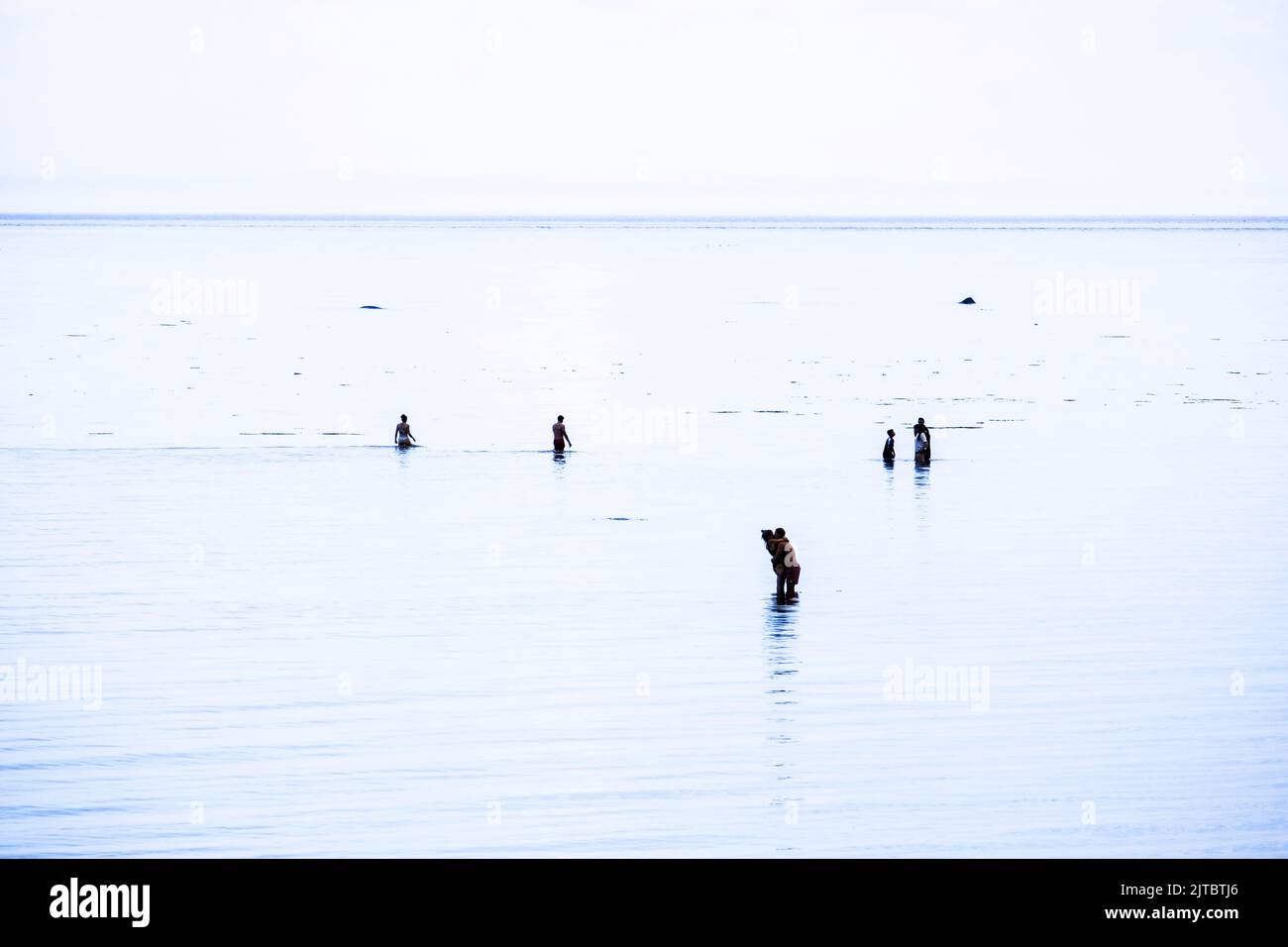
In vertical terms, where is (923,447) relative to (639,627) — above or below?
above

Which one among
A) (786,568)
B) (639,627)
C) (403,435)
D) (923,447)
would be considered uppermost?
(403,435)

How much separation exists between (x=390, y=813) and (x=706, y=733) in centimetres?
452

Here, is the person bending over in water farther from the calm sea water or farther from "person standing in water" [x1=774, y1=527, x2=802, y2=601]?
"person standing in water" [x1=774, y1=527, x2=802, y2=601]

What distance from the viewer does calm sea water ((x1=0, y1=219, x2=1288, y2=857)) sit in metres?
18.2

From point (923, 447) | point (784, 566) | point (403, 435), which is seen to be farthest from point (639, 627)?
point (403, 435)

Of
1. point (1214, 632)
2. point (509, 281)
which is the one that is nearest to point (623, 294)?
point (509, 281)

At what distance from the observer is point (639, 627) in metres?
26.0

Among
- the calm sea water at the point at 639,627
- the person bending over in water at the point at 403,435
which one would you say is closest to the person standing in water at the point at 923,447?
the calm sea water at the point at 639,627

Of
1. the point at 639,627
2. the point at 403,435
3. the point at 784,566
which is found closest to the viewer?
the point at 639,627

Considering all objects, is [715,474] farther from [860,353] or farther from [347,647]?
[860,353]

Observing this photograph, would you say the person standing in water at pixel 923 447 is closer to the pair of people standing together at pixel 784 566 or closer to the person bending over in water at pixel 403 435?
the person bending over in water at pixel 403 435

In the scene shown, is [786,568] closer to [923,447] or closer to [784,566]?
[784,566]

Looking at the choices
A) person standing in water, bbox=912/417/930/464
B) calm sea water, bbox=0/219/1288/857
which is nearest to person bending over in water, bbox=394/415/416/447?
calm sea water, bbox=0/219/1288/857
